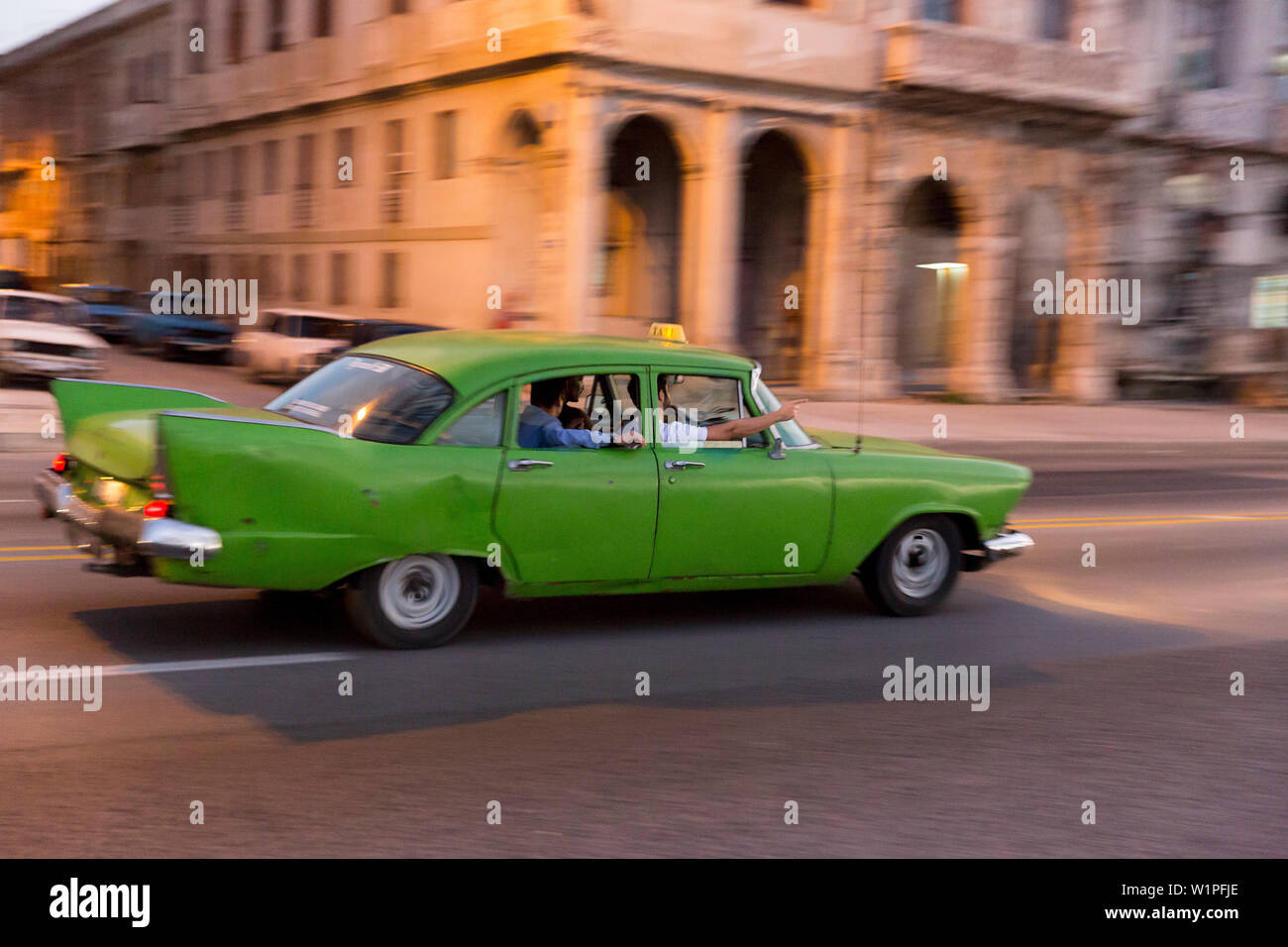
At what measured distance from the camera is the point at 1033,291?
3497cm

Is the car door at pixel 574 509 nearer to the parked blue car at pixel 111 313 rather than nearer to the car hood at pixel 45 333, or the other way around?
the car hood at pixel 45 333

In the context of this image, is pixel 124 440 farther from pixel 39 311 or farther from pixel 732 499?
pixel 39 311

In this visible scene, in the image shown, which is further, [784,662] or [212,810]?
[784,662]

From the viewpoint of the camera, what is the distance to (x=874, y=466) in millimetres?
8164

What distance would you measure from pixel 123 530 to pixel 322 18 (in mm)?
30651

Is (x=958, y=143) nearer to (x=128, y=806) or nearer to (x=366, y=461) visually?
(x=366, y=461)

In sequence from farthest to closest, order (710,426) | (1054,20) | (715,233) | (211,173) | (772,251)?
(211,173)
(772,251)
(1054,20)
(715,233)
(710,426)

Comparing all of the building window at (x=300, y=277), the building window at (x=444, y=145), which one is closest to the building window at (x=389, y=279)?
the building window at (x=444, y=145)

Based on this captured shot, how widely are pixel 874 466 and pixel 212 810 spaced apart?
14.4 feet

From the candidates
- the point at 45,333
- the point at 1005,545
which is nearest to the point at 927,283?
the point at 45,333

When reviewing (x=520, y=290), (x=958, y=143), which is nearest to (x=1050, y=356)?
(x=958, y=143)

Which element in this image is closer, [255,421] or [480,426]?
[255,421]

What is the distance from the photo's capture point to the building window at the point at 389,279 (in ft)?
103
